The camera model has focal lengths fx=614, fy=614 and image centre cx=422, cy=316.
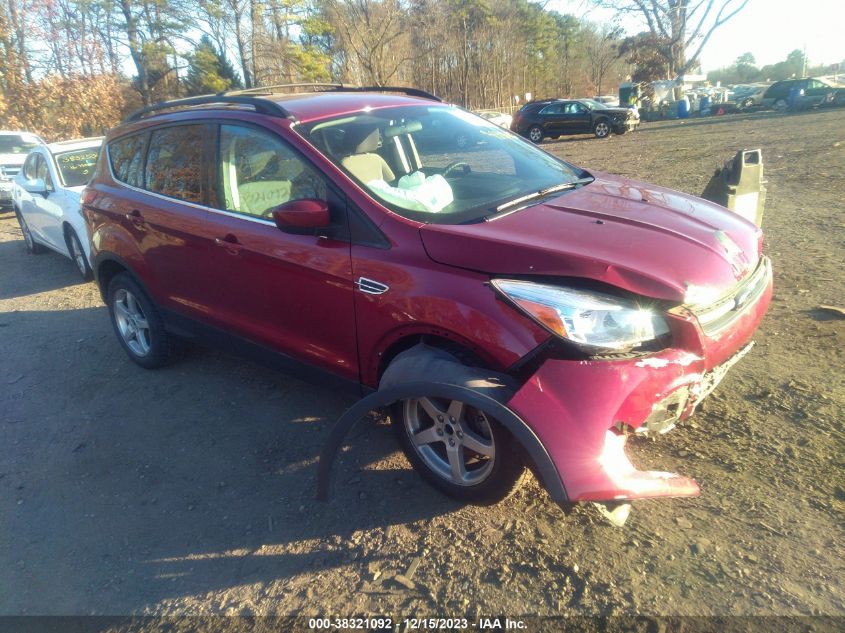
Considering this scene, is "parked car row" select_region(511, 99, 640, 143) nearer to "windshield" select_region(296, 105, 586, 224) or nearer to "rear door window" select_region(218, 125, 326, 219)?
"windshield" select_region(296, 105, 586, 224)

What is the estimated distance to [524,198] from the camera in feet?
10.7

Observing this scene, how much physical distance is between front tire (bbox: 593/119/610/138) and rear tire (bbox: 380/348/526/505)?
84.5ft

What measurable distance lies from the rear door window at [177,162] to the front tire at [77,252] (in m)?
3.29

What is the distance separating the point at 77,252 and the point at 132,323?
3.04 meters

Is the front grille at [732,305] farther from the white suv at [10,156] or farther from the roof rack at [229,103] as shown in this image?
the white suv at [10,156]

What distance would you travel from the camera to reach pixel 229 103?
154 inches

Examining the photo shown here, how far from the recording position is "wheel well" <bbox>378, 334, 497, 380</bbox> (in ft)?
8.68

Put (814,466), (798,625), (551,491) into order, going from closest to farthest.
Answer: (798,625), (551,491), (814,466)

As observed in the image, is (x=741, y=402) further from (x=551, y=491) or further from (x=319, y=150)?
(x=319, y=150)

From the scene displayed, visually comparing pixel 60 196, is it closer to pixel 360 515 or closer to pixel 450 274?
pixel 360 515

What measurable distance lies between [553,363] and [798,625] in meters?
1.24

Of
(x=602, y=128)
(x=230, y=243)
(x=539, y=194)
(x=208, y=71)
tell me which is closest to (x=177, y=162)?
(x=230, y=243)

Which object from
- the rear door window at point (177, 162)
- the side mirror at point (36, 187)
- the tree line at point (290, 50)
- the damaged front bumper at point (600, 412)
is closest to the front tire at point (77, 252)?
the side mirror at point (36, 187)

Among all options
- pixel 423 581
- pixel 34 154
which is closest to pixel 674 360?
pixel 423 581
